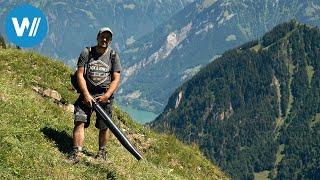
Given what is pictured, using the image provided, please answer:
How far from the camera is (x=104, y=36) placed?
45.7 feet

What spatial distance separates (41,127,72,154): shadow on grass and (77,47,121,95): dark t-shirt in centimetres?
211

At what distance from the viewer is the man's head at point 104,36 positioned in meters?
13.9

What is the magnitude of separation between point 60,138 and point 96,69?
3.07 m

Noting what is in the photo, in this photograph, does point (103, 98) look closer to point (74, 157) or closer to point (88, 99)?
point (88, 99)

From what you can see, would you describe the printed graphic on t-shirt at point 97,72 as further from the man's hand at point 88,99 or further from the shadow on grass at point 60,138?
the shadow on grass at point 60,138

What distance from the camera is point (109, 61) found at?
14.4 m

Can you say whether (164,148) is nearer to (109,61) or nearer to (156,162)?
(156,162)

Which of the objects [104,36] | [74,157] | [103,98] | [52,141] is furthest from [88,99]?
[52,141]

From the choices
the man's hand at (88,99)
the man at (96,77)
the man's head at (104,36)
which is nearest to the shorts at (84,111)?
the man at (96,77)

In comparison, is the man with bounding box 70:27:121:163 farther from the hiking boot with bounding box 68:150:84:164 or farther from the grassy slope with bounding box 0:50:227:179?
the grassy slope with bounding box 0:50:227:179

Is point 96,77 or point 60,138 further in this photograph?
point 60,138

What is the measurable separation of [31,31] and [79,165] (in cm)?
835

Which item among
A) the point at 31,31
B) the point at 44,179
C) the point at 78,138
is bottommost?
the point at 44,179

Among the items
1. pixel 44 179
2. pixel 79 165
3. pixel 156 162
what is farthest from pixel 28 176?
pixel 156 162
